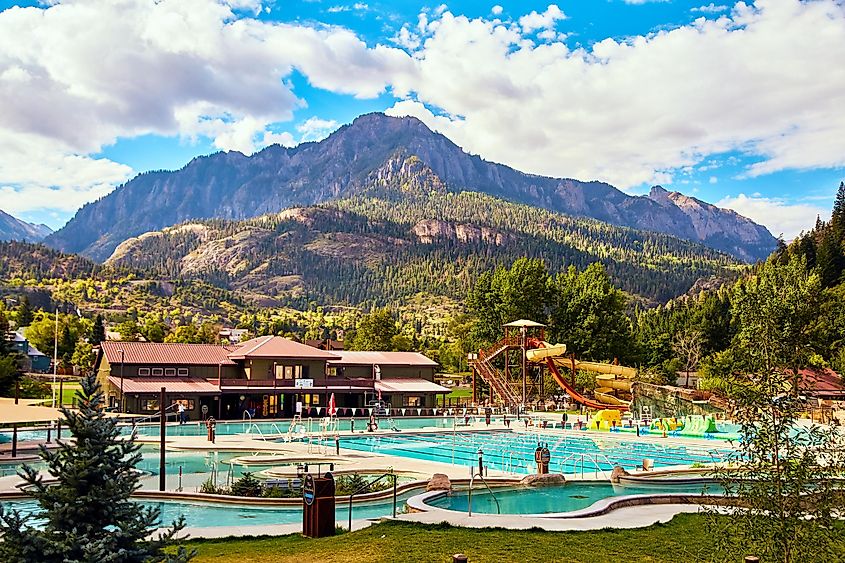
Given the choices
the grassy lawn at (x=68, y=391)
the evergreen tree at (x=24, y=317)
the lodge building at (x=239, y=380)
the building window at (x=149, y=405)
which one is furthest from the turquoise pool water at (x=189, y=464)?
the evergreen tree at (x=24, y=317)

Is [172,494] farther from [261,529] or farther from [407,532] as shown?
[407,532]

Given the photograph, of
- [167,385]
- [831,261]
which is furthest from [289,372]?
[831,261]

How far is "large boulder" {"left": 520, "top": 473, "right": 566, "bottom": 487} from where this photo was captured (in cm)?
2212

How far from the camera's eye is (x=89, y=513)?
7191 millimetres

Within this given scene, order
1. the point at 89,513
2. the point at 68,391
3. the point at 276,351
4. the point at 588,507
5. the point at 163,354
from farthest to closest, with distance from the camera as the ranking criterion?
the point at 68,391, the point at 276,351, the point at 163,354, the point at 588,507, the point at 89,513

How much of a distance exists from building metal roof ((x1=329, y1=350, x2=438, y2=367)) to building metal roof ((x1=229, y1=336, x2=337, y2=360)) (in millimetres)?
3439

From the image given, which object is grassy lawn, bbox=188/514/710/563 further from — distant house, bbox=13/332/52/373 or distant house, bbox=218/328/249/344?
distant house, bbox=218/328/249/344

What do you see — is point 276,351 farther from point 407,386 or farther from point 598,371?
point 598,371

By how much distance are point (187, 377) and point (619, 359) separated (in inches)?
1543

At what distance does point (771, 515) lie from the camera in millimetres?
7887

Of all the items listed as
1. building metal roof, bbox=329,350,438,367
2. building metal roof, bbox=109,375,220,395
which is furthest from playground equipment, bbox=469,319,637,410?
building metal roof, bbox=109,375,220,395

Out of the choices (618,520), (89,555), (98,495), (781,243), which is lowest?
(618,520)

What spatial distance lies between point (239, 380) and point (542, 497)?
31008 mm

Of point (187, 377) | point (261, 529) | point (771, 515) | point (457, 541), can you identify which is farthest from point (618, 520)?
point (187, 377)
